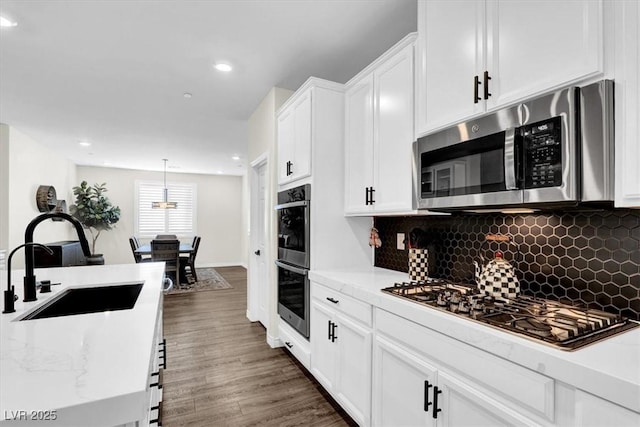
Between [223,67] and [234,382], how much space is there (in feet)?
9.09

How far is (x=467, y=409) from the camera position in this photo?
124 cm

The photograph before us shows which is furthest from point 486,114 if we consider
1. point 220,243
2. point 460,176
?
point 220,243

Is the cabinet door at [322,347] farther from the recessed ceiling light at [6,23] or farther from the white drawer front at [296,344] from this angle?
the recessed ceiling light at [6,23]

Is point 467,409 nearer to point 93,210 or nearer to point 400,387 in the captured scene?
point 400,387

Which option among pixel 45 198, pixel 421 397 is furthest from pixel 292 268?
pixel 45 198

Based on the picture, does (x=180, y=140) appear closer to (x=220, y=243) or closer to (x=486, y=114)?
(x=220, y=243)

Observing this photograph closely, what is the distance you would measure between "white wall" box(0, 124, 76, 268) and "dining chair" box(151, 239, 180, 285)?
6.34 ft

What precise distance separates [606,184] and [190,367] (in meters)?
3.16

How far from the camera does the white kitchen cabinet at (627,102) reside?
1021 millimetres

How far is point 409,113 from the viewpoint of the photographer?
1.94m

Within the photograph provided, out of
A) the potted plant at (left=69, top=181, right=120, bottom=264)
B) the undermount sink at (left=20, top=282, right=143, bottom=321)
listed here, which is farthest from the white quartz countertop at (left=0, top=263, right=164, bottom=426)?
the potted plant at (left=69, top=181, right=120, bottom=264)

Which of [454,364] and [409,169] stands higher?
[409,169]

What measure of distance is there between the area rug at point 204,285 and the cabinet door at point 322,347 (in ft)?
13.7

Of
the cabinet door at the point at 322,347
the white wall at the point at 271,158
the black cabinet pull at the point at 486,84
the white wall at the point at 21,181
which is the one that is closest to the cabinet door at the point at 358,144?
the cabinet door at the point at 322,347
